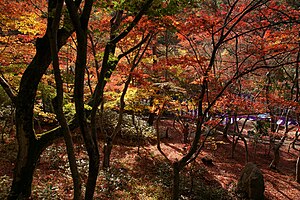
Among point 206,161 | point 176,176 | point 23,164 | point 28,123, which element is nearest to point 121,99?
point 176,176

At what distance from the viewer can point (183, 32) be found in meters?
6.10

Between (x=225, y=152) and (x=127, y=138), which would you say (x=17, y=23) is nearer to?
→ (x=127, y=138)

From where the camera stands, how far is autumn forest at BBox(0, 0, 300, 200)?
3551 mm

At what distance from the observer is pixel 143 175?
350 inches

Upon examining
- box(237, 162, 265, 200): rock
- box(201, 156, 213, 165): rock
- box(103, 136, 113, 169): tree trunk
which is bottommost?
box(237, 162, 265, 200): rock

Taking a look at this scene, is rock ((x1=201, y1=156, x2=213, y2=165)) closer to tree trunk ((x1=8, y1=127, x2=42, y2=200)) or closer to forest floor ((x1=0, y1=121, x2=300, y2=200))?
forest floor ((x1=0, y1=121, x2=300, y2=200))

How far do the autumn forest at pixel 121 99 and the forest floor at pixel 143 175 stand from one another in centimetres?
5

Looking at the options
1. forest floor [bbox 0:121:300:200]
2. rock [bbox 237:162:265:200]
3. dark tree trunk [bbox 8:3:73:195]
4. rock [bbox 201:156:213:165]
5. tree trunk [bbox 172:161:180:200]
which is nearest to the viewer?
dark tree trunk [bbox 8:3:73:195]

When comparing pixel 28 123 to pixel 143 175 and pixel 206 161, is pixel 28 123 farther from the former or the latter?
pixel 206 161

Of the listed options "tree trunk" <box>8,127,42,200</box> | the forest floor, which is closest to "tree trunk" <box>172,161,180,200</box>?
the forest floor

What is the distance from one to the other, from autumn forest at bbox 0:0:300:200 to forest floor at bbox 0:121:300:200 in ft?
0.16

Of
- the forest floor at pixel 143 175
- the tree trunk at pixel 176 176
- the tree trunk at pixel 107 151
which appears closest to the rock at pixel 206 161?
the forest floor at pixel 143 175

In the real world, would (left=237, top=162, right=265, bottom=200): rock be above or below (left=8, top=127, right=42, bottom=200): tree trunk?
below

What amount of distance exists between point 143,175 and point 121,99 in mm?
3398
